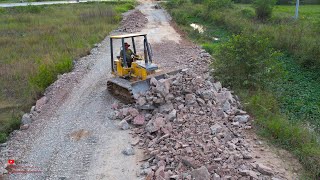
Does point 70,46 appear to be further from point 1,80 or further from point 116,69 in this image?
point 116,69

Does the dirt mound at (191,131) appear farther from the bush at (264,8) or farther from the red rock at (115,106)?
the bush at (264,8)

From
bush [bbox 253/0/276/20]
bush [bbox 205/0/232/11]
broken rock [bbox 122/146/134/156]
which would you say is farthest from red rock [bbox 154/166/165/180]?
bush [bbox 205/0/232/11]

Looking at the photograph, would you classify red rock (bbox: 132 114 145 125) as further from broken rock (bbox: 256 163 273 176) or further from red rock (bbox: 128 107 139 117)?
broken rock (bbox: 256 163 273 176)

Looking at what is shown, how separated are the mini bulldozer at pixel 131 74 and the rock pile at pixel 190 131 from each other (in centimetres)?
44

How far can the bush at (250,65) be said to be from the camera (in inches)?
512

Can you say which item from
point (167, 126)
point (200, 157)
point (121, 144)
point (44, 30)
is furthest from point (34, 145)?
point (44, 30)

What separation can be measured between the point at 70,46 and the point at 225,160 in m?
15.5

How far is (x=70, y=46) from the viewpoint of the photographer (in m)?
21.3

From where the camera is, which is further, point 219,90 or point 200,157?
point 219,90

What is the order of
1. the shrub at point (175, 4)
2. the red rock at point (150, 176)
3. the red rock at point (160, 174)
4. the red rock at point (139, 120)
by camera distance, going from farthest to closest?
1. the shrub at point (175, 4)
2. the red rock at point (139, 120)
3. the red rock at point (150, 176)
4. the red rock at point (160, 174)

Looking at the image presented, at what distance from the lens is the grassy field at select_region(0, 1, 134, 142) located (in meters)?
13.9

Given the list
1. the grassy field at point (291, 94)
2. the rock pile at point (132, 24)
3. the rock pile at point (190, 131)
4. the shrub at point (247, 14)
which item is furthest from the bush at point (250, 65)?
the shrub at point (247, 14)

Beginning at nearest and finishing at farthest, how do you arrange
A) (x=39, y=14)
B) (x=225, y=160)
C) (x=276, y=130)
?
(x=225, y=160) → (x=276, y=130) → (x=39, y=14)

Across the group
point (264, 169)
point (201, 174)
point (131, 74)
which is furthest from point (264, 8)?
point (201, 174)
